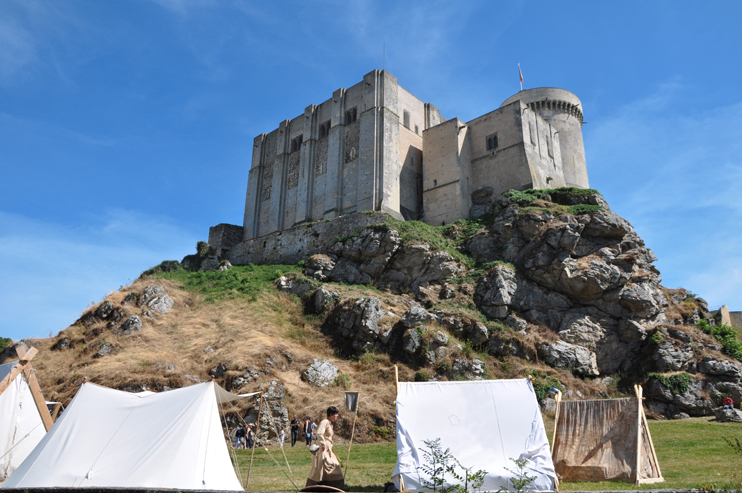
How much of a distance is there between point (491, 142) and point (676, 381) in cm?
1826

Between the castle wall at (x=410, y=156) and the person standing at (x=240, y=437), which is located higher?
the castle wall at (x=410, y=156)

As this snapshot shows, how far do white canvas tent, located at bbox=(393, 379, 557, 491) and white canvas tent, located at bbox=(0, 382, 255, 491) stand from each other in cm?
314

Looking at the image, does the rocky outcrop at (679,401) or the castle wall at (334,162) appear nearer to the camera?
the rocky outcrop at (679,401)

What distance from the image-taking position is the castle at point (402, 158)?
111 ft

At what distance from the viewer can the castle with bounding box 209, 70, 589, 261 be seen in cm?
3369

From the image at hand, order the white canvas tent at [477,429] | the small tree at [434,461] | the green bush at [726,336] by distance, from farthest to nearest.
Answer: the green bush at [726,336] < the white canvas tent at [477,429] < the small tree at [434,461]

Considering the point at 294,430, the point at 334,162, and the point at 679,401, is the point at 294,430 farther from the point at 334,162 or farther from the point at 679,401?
the point at 334,162

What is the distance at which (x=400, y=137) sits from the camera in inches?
1437

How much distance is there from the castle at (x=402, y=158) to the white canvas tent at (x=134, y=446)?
967 inches

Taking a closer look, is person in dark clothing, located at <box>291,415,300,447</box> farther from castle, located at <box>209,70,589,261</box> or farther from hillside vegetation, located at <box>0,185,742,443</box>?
castle, located at <box>209,70,589,261</box>

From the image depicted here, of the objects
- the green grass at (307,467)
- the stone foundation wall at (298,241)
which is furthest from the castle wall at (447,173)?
the green grass at (307,467)

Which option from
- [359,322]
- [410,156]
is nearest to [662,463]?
[359,322]

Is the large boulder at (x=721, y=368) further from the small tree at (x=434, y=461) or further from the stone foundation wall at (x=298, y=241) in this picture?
the small tree at (x=434, y=461)

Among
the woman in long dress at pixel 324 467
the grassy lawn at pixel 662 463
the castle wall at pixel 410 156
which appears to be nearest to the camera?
the woman in long dress at pixel 324 467
